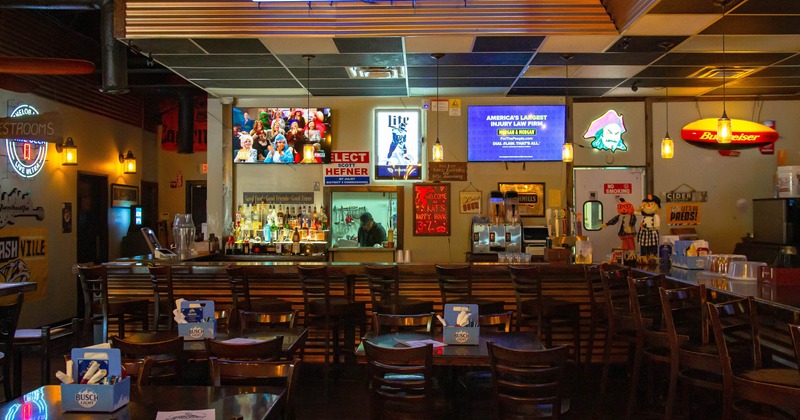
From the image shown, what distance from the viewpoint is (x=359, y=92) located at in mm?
8656

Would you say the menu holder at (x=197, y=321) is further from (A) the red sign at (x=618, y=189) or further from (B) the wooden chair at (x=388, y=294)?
(A) the red sign at (x=618, y=189)

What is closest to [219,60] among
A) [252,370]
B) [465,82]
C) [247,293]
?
[247,293]

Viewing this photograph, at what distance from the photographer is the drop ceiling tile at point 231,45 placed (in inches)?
234

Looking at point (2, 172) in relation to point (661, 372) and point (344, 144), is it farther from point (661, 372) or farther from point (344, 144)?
point (661, 372)

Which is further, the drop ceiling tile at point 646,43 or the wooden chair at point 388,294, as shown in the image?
the drop ceiling tile at point 646,43

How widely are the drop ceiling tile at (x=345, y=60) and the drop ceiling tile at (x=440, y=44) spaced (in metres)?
0.34

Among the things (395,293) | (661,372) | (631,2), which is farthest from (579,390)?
(631,2)

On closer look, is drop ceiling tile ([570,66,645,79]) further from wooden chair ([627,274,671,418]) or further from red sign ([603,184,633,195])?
wooden chair ([627,274,671,418])

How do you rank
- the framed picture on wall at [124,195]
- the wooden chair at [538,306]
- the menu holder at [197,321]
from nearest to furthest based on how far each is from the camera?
the menu holder at [197,321] → the wooden chair at [538,306] → the framed picture on wall at [124,195]

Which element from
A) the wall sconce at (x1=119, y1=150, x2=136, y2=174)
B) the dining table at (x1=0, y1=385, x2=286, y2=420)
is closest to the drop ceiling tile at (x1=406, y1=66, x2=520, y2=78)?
the dining table at (x1=0, y1=385, x2=286, y2=420)

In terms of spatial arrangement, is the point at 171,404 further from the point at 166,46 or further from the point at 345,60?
the point at 345,60

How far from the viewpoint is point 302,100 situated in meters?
9.02

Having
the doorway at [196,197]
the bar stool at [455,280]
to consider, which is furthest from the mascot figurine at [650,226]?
the doorway at [196,197]

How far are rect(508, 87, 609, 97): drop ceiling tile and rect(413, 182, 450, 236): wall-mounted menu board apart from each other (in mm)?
1680
